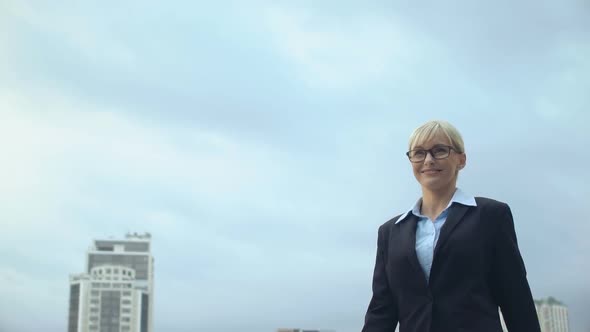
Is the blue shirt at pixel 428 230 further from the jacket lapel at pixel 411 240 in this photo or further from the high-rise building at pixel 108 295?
the high-rise building at pixel 108 295

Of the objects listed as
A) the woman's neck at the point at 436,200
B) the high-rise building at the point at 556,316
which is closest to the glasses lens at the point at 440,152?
the woman's neck at the point at 436,200

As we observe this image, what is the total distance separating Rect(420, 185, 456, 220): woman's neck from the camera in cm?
296

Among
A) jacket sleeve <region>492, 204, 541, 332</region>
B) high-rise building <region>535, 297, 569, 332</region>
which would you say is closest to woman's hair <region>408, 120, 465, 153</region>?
jacket sleeve <region>492, 204, 541, 332</region>

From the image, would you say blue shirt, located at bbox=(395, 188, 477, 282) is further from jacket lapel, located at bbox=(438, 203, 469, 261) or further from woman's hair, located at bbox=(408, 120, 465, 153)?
woman's hair, located at bbox=(408, 120, 465, 153)

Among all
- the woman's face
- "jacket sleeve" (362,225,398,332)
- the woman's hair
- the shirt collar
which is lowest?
"jacket sleeve" (362,225,398,332)

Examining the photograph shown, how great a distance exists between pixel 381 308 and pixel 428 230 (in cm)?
36

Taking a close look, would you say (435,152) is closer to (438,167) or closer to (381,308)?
(438,167)

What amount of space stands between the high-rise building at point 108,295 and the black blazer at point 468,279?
446 feet

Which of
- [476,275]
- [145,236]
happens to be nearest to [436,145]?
[476,275]

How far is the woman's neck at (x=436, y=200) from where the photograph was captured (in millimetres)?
2959

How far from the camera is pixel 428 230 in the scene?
2.94 m

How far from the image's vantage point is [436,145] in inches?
112

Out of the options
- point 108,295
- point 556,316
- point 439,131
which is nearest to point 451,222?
point 439,131

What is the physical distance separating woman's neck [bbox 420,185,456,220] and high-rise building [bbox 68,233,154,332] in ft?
446
